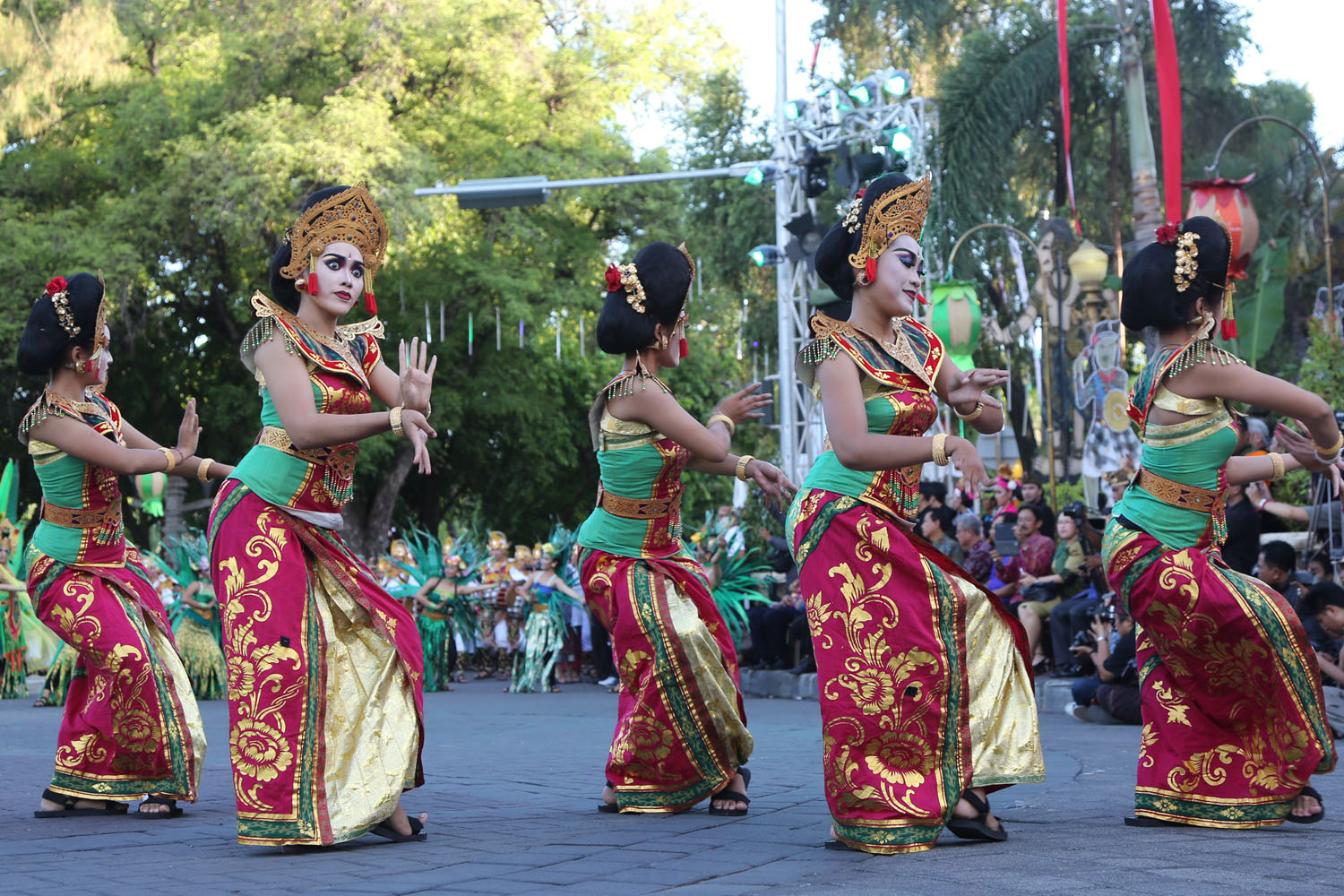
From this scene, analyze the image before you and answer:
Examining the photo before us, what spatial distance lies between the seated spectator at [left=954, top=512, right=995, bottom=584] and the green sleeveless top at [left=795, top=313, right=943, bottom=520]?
24.9ft

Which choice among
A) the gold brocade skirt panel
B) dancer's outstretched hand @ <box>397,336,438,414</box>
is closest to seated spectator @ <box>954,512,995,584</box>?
the gold brocade skirt panel

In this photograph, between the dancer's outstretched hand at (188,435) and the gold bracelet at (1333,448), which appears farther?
the dancer's outstretched hand at (188,435)

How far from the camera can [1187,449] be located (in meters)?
5.25

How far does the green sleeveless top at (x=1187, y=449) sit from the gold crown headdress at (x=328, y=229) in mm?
2702

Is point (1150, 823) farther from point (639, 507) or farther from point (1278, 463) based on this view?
point (639, 507)

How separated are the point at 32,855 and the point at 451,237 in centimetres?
2062

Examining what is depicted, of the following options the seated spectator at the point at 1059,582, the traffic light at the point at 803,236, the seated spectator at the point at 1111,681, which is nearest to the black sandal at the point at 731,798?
the seated spectator at the point at 1111,681

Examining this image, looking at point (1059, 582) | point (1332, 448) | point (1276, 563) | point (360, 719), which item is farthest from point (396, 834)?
point (1059, 582)

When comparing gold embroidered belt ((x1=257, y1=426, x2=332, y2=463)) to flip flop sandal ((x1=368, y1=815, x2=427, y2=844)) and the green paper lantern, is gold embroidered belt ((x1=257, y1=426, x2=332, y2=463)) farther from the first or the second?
the green paper lantern

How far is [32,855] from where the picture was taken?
5.05 m

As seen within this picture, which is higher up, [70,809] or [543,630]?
[543,630]

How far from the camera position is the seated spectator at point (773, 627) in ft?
46.4

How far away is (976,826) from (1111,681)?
5.59 metres

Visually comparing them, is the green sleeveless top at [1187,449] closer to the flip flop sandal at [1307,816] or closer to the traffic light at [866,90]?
the flip flop sandal at [1307,816]
